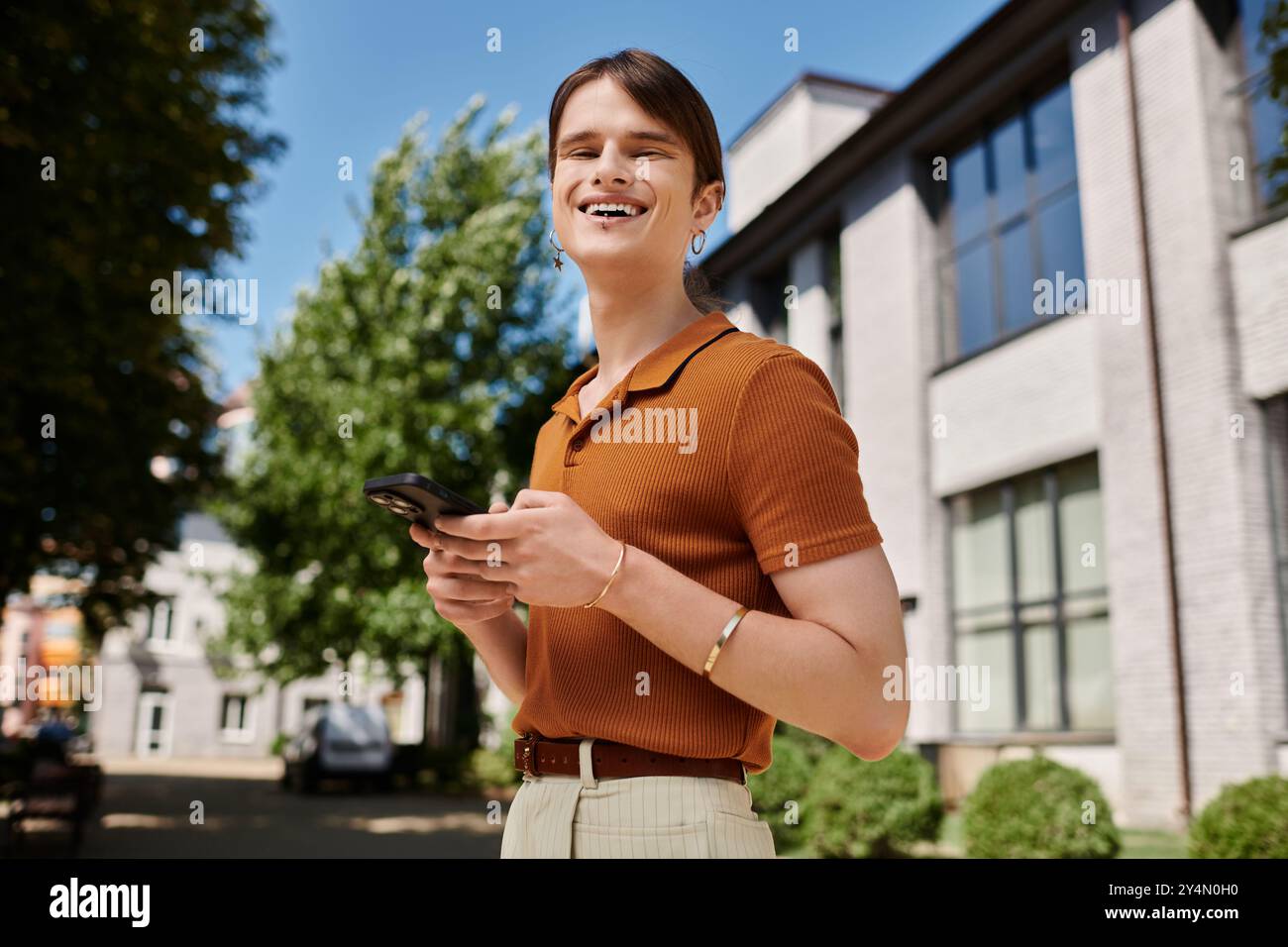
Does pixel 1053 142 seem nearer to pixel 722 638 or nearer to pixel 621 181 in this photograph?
pixel 621 181

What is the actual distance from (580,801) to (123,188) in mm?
12725

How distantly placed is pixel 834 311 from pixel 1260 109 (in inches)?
334

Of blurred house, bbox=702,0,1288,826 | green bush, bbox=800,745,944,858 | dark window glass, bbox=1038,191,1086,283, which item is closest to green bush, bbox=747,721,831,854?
green bush, bbox=800,745,944,858

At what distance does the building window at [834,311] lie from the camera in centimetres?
1980

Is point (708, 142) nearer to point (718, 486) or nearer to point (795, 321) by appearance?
point (718, 486)

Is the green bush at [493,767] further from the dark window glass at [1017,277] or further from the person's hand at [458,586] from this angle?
the person's hand at [458,586]

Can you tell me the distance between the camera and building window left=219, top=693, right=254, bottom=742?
50.1 metres

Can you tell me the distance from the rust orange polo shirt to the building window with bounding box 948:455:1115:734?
43.1 ft

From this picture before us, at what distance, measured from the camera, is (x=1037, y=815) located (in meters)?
9.46

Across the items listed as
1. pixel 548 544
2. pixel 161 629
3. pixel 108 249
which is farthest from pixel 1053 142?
pixel 161 629

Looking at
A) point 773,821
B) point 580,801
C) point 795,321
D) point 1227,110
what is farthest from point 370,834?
point 580,801

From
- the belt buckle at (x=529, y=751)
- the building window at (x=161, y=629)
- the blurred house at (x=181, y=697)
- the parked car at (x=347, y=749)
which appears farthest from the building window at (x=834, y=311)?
the building window at (x=161, y=629)

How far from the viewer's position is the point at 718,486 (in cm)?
140

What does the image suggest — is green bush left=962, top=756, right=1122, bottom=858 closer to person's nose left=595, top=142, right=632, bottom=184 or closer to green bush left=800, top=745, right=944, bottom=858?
green bush left=800, top=745, right=944, bottom=858
